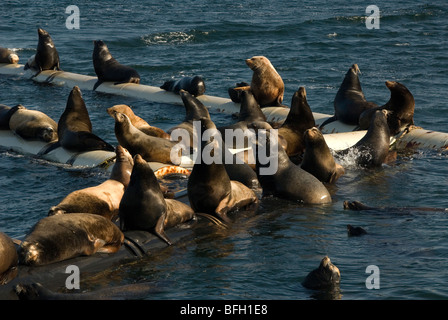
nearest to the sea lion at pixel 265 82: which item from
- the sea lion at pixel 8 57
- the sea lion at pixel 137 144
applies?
the sea lion at pixel 137 144

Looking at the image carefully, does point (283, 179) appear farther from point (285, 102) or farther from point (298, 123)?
point (285, 102)

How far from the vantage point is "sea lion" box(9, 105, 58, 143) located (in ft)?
45.0

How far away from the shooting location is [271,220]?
9.68 metres

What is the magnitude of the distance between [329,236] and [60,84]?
12269 millimetres

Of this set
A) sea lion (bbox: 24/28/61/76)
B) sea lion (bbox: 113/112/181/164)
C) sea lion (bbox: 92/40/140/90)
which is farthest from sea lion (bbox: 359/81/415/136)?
sea lion (bbox: 24/28/61/76)

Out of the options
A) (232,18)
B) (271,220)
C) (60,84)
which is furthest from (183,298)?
(232,18)

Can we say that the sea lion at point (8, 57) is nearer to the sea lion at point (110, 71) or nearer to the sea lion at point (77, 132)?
the sea lion at point (110, 71)

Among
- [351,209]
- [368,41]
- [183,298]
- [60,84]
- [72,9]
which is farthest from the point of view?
[72,9]

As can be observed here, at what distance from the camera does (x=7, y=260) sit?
7.12 meters

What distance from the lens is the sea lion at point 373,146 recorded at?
1258 centimetres

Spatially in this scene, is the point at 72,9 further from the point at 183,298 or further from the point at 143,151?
the point at 183,298

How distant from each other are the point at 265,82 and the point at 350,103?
6.61 feet

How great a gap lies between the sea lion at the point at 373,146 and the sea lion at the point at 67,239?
17.8 ft

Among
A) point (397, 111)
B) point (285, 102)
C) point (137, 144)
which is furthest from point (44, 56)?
point (397, 111)
